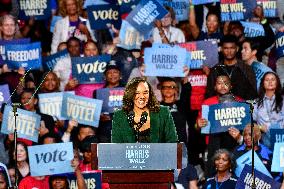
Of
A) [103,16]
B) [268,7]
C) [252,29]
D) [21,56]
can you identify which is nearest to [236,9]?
[252,29]

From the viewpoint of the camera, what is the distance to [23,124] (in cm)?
1091

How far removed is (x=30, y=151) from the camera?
10.5 m

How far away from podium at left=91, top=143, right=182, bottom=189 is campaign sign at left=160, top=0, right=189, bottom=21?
19.3 ft

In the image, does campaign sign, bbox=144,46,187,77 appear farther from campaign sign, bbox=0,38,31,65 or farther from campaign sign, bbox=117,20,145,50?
campaign sign, bbox=0,38,31,65

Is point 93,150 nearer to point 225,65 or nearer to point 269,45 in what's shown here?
point 225,65

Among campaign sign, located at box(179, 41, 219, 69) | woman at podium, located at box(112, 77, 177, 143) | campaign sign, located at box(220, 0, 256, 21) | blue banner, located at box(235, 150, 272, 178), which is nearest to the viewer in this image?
woman at podium, located at box(112, 77, 177, 143)

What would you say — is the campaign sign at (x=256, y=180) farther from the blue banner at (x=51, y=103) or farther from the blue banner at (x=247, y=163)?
the blue banner at (x=51, y=103)

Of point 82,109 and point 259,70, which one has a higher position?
point 259,70

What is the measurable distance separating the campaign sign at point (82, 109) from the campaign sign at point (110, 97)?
0.24 m

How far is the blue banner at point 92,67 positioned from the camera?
38.7 feet

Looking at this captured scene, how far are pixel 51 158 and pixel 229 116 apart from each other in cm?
200

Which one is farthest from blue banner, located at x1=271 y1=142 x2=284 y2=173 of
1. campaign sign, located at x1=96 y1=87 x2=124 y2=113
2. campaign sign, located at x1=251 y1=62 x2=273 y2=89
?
campaign sign, located at x1=96 y1=87 x2=124 y2=113

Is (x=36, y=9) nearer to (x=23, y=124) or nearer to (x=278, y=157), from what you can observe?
(x=23, y=124)

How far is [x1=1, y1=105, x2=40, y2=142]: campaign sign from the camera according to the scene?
1089 centimetres
